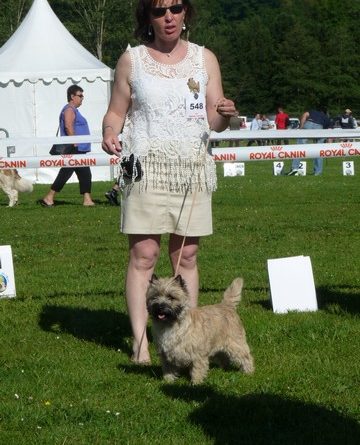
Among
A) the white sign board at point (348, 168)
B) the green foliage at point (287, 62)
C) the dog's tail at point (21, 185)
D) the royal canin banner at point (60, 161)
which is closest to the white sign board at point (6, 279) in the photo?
the royal canin banner at point (60, 161)

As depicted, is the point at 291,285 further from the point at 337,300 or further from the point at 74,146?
the point at 74,146

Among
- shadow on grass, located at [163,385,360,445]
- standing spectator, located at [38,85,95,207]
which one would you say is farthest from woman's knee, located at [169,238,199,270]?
standing spectator, located at [38,85,95,207]

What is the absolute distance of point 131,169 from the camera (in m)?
5.31

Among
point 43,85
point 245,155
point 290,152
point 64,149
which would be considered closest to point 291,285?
point 290,152

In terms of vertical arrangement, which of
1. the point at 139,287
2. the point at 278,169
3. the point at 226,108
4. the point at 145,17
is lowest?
the point at 278,169

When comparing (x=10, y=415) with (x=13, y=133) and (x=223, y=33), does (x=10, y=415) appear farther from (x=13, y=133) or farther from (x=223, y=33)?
(x=223, y=33)

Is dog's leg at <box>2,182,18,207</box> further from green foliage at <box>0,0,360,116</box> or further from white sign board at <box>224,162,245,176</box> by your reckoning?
green foliage at <box>0,0,360,116</box>

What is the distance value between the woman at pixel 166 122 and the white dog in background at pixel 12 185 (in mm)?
10657

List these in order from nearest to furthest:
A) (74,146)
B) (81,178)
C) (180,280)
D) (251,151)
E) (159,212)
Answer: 1. (180,280)
2. (159,212)
3. (251,151)
4. (81,178)
5. (74,146)

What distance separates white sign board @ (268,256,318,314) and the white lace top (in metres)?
1.56

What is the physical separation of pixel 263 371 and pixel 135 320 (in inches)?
30.0

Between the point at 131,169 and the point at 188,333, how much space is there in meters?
0.91

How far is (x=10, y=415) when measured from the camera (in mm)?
4484

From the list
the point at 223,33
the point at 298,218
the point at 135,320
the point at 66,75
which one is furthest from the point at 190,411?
the point at 223,33
